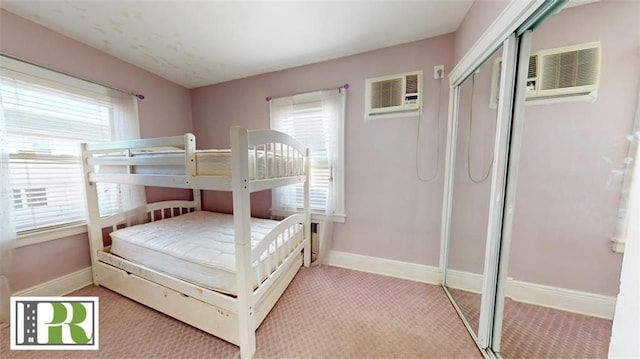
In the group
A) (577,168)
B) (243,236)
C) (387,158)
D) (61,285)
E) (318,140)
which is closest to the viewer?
(243,236)

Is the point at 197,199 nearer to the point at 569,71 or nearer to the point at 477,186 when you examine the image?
the point at 477,186

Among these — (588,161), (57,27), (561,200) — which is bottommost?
(561,200)

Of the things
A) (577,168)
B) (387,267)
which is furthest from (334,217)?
(577,168)

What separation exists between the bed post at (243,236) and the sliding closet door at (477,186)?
1402mm

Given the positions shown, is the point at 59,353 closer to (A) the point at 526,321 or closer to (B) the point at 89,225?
(B) the point at 89,225

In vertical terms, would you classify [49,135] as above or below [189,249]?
above

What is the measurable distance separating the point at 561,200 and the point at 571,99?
65 cm

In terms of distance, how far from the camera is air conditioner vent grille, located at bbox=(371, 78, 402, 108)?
6.13 ft

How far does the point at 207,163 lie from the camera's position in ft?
3.92

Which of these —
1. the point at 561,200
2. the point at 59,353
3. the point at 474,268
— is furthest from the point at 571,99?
the point at 59,353

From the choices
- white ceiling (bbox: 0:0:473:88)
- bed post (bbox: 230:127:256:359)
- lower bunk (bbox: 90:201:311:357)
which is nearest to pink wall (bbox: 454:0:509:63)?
white ceiling (bbox: 0:0:473:88)

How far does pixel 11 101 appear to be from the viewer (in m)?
1.46

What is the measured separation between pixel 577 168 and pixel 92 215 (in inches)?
146

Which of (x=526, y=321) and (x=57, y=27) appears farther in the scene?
(x=57, y=27)
